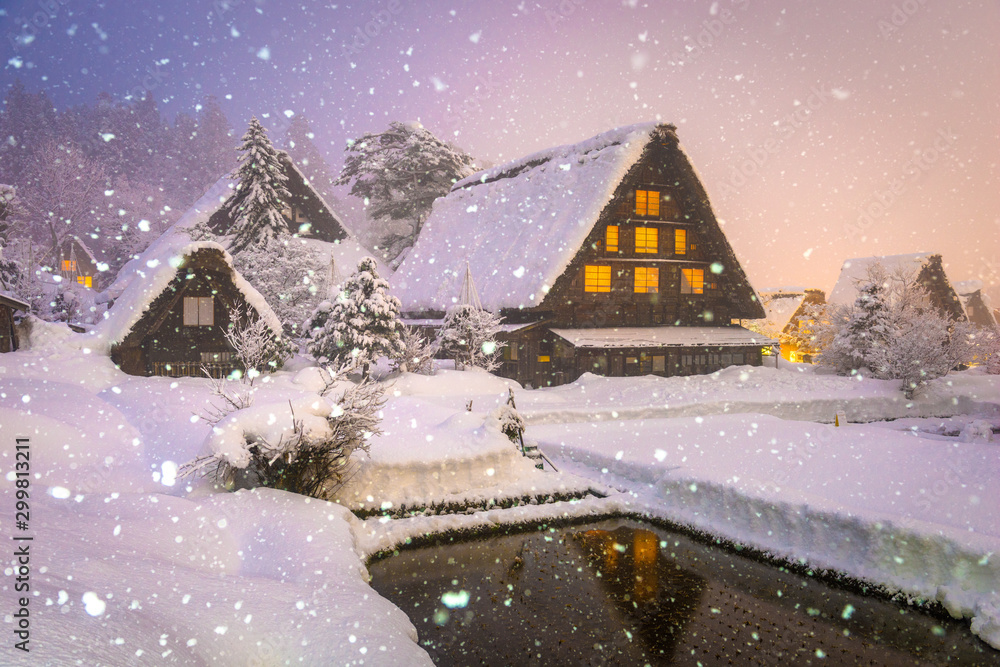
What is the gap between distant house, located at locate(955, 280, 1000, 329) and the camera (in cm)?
4878

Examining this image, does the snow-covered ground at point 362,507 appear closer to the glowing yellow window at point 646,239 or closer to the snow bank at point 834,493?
the snow bank at point 834,493

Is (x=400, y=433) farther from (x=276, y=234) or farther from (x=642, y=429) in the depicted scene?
(x=276, y=234)

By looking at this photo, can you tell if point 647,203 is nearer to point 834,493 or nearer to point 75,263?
point 834,493

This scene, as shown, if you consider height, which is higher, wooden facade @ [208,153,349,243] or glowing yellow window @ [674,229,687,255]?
wooden facade @ [208,153,349,243]

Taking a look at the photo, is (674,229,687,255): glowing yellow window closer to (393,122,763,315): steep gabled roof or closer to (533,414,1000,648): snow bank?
(393,122,763,315): steep gabled roof

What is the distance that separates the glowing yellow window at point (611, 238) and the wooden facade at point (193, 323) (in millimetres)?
15105

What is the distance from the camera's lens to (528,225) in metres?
26.8

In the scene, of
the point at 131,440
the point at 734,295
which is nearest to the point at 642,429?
the point at 131,440

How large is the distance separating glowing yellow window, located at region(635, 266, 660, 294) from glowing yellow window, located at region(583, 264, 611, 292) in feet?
4.79

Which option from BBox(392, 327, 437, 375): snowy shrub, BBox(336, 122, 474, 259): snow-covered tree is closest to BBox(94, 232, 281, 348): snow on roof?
BBox(392, 327, 437, 375): snowy shrub

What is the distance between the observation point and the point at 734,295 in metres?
27.2

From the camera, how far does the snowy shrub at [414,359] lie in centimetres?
2184

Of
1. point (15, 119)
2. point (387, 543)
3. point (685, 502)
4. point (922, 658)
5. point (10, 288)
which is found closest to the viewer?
point (922, 658)

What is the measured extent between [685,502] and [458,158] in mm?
35813
